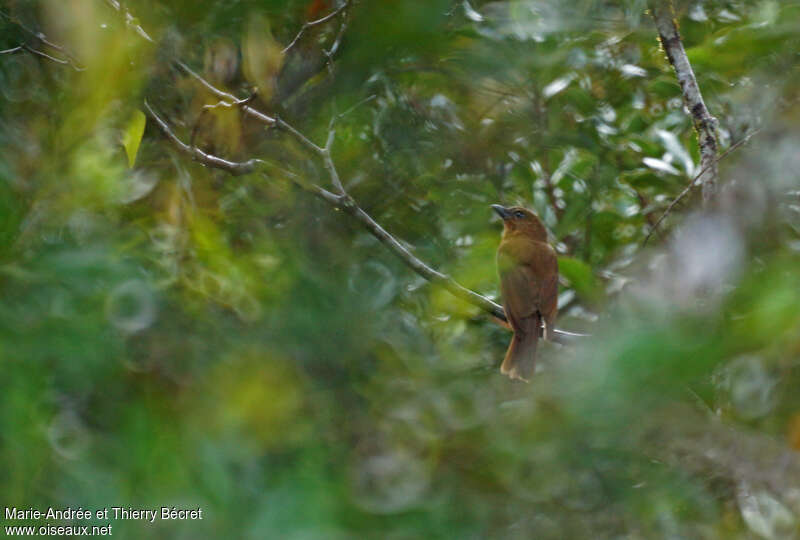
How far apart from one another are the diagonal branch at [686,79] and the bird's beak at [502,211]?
3.01ft

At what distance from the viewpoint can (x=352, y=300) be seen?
4.43 ft

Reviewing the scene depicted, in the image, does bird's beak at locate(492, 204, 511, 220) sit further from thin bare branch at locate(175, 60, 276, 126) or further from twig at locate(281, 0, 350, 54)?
twig at locate(281, 0, 350, 54)

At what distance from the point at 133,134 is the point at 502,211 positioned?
2223 millimetres

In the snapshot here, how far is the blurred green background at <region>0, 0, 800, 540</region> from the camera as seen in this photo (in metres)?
0.82

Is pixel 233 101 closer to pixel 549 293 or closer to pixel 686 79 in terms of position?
pixel 686 79

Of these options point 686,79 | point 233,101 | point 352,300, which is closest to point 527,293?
point 686,79

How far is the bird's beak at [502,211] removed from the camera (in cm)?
319

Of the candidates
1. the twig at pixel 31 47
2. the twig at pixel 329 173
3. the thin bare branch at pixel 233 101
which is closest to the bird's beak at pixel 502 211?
the twig at pixel 329 173

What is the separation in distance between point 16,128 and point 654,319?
2.87 ft

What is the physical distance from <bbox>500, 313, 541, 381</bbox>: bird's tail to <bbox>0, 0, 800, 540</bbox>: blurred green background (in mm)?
137

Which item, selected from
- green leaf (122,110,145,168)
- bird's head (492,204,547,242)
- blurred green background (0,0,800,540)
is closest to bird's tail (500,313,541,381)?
blurred green background (0,0,800,540)

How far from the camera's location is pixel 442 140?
2250 mm

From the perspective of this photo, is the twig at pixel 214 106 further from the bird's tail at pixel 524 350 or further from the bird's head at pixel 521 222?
the bird's head at pixel 521 222

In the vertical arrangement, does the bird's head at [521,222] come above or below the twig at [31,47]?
below
